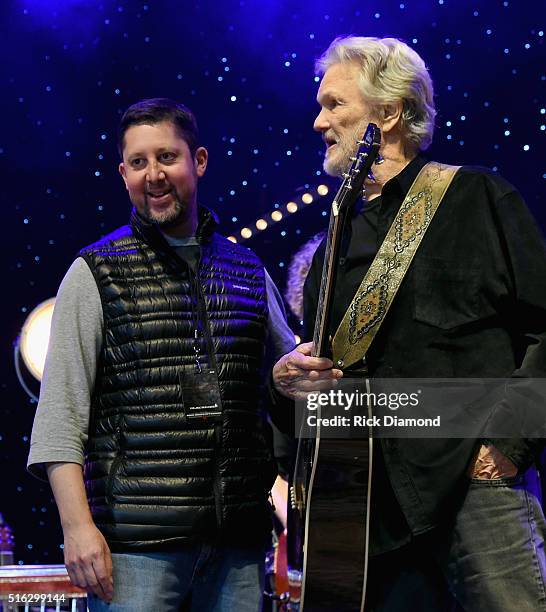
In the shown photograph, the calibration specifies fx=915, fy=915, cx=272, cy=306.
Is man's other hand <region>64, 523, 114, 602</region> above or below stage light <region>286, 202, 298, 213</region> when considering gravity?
below

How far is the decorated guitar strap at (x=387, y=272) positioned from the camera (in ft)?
8.00

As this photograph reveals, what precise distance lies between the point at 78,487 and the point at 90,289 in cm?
59

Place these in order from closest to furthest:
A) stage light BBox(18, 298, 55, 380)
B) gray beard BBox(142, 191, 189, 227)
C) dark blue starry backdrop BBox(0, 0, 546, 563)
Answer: gray beard BBox(142, 191, 189, 227) → dark blue starry backdrop BBox(0, 0, 546, 563) → stage light BBox(18, 298, 55, 380)

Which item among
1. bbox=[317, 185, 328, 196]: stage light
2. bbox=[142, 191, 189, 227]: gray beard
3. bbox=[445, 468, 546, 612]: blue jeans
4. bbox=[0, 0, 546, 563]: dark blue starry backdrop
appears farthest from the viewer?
bbox=[317, 185, 328, 196]: stage light

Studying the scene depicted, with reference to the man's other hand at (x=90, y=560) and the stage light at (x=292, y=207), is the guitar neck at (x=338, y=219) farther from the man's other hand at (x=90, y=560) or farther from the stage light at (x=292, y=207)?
the stage light at (x=292, y=207)

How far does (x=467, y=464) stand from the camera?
223 centimetres

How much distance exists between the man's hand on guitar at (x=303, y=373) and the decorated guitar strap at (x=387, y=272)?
2.6 inches

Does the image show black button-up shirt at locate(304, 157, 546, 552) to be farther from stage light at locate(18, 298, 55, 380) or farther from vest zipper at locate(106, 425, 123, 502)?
stage light at locate(18, 298, 55, 380)

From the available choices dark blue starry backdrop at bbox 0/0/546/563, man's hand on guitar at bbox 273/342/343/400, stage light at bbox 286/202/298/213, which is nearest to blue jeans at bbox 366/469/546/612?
man's hand on guitar at bbox 273/342/343/400

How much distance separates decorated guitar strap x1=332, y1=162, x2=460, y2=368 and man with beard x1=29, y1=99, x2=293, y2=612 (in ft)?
1.48

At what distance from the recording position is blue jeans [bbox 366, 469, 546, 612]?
2148 mm

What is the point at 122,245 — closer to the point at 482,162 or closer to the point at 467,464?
the point at 467,464

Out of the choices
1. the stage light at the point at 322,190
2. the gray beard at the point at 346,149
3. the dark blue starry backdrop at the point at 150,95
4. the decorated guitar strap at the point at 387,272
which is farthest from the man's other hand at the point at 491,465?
the stage light at the point at 322,190

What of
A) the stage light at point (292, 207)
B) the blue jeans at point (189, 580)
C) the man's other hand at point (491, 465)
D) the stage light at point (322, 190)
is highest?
the stage light at point (322, 190)
